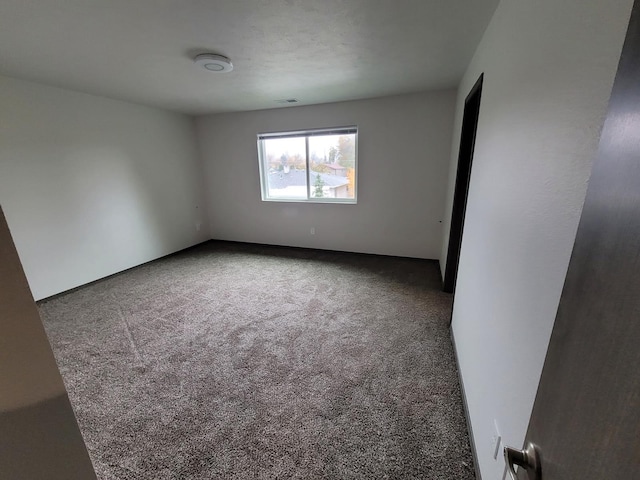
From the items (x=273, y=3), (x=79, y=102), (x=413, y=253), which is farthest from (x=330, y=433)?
(x=79, y=102)

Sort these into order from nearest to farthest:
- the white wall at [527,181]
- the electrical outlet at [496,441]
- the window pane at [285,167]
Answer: the white wall at [527,181] → the electrical outlet at [496,441] → the window pane at [285,167]

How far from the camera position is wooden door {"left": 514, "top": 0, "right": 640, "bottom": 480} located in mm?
315

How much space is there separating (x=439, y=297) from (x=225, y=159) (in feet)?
13.3

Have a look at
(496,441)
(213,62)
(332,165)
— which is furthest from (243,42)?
(496,441)

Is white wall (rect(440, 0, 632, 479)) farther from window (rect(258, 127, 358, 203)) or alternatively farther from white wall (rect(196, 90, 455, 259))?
window (rect(258, 127, 358, 203))

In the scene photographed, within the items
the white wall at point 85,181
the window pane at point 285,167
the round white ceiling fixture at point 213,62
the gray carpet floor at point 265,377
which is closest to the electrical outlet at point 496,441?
the gray carpet floor at point 265,377

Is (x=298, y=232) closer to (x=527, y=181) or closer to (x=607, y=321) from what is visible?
(x=527, y=181)

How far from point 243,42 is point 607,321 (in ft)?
7.80

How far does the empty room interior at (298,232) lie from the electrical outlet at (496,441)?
44 millimetres

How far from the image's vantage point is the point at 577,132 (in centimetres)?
67

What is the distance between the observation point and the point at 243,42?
6.27 feet

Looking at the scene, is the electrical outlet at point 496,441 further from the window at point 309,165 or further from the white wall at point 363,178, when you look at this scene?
the window at point 309,165

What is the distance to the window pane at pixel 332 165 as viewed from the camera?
156 inches

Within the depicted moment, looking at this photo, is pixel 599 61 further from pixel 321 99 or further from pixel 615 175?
pixel 321 99
